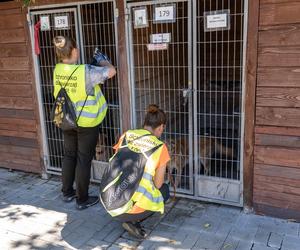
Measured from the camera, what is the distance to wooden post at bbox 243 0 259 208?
10.2 feet

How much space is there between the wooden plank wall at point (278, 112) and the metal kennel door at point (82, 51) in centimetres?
157

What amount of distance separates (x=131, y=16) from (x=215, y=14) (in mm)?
885

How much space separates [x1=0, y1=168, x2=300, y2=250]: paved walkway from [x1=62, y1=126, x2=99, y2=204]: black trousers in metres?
0.27

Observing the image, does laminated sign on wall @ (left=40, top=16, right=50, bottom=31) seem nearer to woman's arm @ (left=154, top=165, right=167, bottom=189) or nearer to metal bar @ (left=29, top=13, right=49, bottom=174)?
metal bar @ (left=29, top=13, right=49, bottom=174)

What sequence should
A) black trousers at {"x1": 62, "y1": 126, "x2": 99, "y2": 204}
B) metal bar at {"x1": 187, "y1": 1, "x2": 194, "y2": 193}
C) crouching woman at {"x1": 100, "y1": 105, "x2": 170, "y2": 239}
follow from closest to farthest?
1. crouching woman at {"x1": 100, "y1": 105, "x2": 170, "y2": 239}
2. metal bar at {"x1": 187, "y1": 1, "x2": 194, "y2": 193}
3. black trousers at {"x1": 62, "y1": 126, "x2": 99, "y2": 204}

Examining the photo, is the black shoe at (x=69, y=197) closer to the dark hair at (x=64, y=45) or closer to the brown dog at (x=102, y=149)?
the brown dog at (x=102, y=149)

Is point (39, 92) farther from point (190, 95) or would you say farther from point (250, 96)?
point (250, 96)

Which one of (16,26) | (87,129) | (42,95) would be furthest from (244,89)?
(16,26)

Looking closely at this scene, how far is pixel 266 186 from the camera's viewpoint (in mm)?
3373

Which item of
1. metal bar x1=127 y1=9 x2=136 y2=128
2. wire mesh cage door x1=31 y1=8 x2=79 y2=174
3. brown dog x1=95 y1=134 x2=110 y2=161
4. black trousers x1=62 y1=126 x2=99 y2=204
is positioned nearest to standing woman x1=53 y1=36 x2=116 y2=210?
black trousers x1=62 y1=126 x2=99 y2=204

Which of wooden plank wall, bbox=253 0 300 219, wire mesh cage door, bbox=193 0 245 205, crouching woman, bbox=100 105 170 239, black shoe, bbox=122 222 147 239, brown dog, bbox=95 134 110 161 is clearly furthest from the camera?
brown dog, bbox=95 134 110 161

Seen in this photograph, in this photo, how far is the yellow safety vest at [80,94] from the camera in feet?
11.3

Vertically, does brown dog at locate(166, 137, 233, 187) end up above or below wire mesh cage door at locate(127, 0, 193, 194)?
Answer: below

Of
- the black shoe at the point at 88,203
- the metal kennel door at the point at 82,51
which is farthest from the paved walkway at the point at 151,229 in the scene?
the metal kennel door at the point at 82,51
